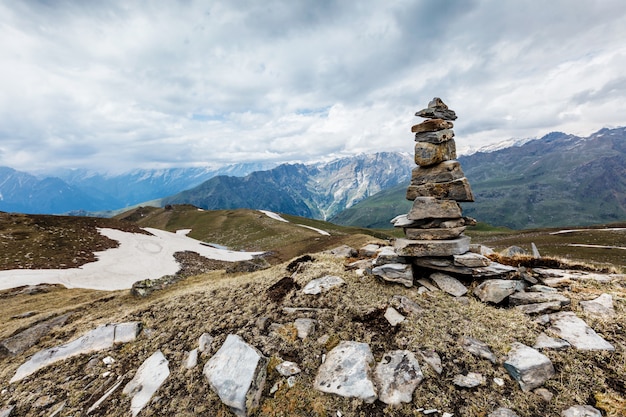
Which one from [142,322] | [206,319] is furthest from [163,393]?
[142,322]

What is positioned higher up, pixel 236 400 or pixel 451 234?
pixel 451 234

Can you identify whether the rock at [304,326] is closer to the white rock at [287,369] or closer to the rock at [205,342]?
the white rock at [287,369]

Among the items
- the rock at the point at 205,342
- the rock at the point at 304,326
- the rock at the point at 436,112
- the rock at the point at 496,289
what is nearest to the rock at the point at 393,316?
the rock at the point at 304,326

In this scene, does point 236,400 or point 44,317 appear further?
point 44,317

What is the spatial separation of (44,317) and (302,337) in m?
19.2

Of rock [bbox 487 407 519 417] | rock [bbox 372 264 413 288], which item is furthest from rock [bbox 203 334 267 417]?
rock [bbox 372 264 413 288]

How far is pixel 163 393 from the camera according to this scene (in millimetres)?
10102

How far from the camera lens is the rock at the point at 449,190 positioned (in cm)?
1522

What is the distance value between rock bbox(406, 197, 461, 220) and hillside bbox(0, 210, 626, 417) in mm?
3772

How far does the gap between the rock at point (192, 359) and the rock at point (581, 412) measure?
12.3 meters

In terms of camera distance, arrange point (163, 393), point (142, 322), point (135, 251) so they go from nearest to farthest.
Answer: point (163, 393), point (142, 322), point (135, 251)

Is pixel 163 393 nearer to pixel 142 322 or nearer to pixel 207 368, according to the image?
pixel 207 368

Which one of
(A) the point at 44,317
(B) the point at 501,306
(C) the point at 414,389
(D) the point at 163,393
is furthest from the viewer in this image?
(A) the point at 44,317

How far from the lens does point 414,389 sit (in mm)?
8609
